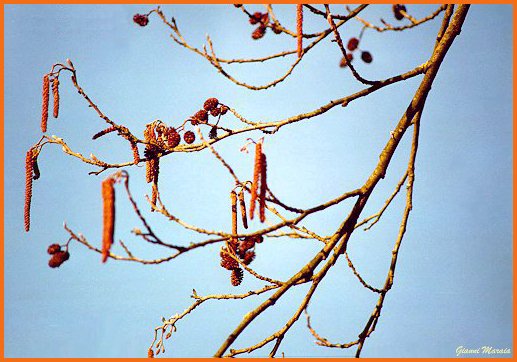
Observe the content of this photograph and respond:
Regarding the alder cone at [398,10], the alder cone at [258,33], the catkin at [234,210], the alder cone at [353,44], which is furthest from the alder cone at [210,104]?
the alder cone at [398,10]

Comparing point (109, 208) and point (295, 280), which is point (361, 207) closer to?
point (295, 280)

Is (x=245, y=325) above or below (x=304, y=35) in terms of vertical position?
below

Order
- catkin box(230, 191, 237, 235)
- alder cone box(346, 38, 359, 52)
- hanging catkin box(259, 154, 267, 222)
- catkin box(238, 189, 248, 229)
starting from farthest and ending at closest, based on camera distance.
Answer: alder cone box(346, 38, 359, 52) → catkin box(238, 189, 248, 229) → catkin box(230, 191, 237, 235) → hanging catkin box(259, 154, 267, 222)

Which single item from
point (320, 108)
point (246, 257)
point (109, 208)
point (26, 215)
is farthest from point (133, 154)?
point (109, 208)

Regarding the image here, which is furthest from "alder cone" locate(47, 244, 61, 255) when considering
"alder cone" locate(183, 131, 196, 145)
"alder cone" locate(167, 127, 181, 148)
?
"alder cone" locate(183, 131, 196, 145)

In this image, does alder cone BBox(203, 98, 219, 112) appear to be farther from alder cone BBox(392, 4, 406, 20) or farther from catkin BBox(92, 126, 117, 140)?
alder cone BBox(392, 4, 406, 20)

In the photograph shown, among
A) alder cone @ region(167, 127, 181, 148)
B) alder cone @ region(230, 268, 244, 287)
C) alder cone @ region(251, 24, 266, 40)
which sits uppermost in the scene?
alder cone @ region(251, 24, 266, 40)

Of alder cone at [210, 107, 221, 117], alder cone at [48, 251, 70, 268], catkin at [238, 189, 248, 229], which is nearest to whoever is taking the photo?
alder cone at [48, 251, 70, 268]

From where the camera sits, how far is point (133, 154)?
3.00 metres

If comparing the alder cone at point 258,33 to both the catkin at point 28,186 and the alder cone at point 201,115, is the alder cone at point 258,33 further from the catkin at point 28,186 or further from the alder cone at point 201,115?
the catkin at point 28,186

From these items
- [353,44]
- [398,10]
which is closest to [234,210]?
[353,44]

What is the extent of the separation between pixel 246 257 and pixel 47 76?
4.88ft

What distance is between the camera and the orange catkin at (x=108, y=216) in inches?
68.7

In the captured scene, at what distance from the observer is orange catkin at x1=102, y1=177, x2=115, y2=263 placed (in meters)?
1.74
